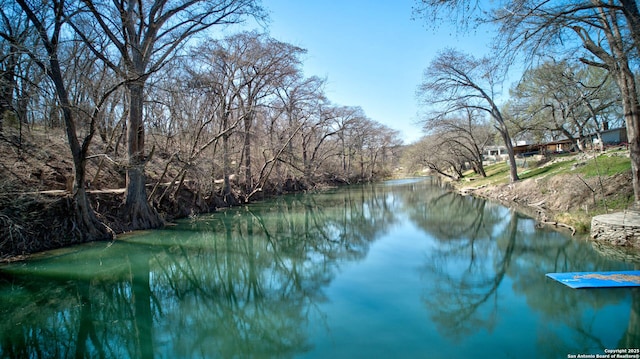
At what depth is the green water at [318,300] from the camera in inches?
200

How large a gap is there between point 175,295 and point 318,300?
122 inches

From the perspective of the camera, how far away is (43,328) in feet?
19.3

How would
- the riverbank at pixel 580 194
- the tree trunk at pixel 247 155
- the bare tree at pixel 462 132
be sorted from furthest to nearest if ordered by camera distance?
the bare tree at pixel 462 132, the tree trunk at pixel 247 155, the riverbank at pixel 580 194

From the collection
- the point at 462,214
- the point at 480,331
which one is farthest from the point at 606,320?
the point at 462,214

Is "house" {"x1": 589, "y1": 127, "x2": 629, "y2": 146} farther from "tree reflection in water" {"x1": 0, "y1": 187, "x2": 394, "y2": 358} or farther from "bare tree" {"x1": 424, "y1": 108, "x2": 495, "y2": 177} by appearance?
"tree reflection in water" {"x1": 0, "y1": 187, "x2": 394, "y2": 358}

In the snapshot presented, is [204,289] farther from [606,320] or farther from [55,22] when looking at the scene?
[55,22]

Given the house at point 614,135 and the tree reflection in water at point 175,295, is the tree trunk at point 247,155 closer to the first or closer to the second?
the tree reflection in water at point 175,295

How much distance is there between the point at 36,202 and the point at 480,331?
1304 cm

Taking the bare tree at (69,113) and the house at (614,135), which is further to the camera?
the house at (614,135)

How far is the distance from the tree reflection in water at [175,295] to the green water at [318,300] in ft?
0.11

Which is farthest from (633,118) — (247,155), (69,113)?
(247,155)

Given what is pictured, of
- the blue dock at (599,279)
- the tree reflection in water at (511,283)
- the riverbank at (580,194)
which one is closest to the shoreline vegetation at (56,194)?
the tree reflection in water at (511,283)

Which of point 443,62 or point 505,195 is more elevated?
point 443,62

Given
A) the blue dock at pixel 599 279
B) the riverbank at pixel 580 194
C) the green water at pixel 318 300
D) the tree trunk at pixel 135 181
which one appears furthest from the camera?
the tree trunk at pixel 135 181
